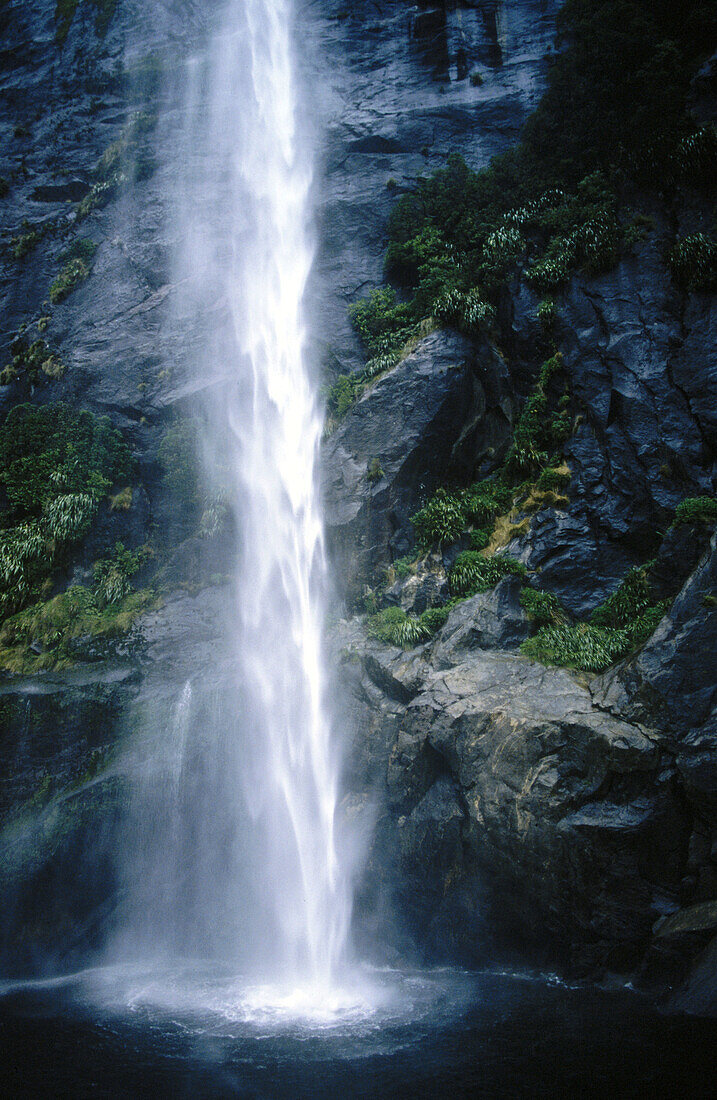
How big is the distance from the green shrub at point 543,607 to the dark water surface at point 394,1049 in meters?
6.25

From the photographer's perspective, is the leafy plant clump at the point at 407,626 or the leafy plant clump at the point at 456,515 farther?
the leafy plant clump at the point at 456,515

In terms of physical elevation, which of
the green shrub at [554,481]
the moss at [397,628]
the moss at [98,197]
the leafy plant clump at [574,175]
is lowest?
the moss at [397,628]

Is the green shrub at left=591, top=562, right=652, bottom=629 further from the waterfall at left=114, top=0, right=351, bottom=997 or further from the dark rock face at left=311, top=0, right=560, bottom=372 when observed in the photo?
the dark rock face at left=311, top=0, right=560, bottom=372

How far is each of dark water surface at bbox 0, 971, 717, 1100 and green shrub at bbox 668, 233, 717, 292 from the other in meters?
15.0

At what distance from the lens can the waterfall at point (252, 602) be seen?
1182 centimetres

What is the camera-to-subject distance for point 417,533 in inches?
603

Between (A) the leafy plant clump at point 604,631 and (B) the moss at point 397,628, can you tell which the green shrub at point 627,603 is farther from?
(B) the moss at point 397,628

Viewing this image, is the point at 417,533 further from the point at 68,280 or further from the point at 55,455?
the point at 68,280

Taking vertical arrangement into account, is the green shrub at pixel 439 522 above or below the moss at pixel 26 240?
below

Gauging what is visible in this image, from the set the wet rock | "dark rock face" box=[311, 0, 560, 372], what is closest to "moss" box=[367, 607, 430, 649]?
the wet rock

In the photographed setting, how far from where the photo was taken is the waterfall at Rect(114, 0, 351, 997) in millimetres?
11820

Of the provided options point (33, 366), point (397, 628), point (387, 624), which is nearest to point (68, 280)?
point (33, 366)

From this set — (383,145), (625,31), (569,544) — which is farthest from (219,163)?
(569,544)

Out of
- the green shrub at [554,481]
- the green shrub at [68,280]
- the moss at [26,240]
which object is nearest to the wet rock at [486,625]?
the green shrub at [554,481]
